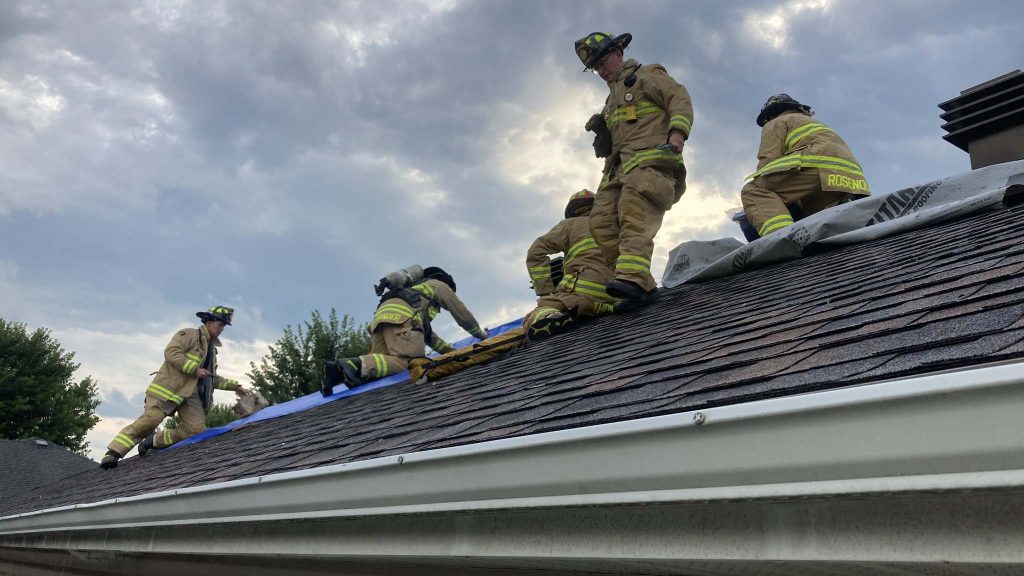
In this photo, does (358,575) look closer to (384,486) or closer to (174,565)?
(384,486)

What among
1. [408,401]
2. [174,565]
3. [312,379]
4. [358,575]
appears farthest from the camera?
[312,379]

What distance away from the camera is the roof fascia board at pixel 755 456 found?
1057mm

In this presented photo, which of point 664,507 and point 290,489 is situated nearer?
point 664,507

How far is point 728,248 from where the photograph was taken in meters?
6.01

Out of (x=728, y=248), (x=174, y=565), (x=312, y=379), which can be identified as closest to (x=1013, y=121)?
(x=728, y=248)

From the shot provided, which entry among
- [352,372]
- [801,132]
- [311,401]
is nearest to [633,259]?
[801,132]

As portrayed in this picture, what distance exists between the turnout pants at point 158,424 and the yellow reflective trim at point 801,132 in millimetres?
7997

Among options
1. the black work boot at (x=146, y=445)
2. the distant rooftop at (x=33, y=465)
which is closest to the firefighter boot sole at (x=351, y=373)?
the black work boot at (x=146, y=445)

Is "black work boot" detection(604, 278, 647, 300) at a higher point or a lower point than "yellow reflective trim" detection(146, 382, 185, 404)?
lower

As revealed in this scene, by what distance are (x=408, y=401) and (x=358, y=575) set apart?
6.99 ft

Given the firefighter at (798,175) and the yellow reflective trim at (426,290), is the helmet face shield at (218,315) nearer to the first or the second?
the yellow reflective trim at (426,290)

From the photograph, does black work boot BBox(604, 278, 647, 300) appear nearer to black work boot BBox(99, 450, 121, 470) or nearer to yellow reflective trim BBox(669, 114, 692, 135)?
yellow reflective trim BBox(669, 114, 692, 135)

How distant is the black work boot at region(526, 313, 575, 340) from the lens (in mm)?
5730

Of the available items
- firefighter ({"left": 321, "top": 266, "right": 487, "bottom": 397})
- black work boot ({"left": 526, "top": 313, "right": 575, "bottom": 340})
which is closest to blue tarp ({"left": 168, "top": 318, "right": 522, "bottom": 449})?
firefighter ({"left": 321, "top": 266, "right": 487, "bottom": 397})
